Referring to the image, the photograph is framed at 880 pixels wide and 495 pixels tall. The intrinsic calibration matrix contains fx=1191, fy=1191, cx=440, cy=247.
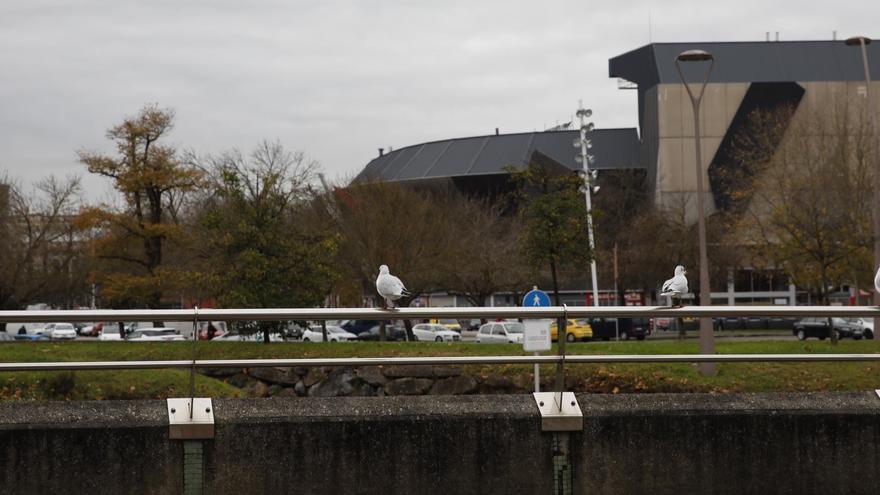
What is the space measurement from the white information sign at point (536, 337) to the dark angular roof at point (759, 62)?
70485 millimetres

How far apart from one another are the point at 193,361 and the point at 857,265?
4116 cm

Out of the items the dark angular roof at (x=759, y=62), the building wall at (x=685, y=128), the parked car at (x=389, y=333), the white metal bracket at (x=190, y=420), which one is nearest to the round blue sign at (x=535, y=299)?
the white metal bracket at (x=190, y=420)

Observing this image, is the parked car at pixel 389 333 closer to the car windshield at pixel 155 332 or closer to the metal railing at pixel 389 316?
the car windshield at pixel 155 332

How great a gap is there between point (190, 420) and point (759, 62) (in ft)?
257

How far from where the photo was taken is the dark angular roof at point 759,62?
7838cm

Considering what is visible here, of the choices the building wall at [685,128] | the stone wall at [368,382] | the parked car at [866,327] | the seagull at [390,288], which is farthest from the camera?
the building wall at [685,128]

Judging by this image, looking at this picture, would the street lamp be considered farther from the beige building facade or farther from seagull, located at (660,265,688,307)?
seagull, located at (660,265,688,307)

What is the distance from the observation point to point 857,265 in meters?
44.1

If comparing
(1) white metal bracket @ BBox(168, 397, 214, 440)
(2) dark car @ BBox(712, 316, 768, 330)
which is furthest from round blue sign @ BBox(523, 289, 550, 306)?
(2) dark car @ BBox(712, 316, 768, 330)

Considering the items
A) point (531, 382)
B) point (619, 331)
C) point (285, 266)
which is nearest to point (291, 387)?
point (531, 382)

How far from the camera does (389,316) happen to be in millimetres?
6633

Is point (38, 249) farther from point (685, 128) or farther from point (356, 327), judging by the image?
point (685, 128)

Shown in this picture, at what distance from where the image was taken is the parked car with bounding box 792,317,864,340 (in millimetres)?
47688

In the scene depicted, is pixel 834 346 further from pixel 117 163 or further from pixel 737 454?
pixel 117 163
